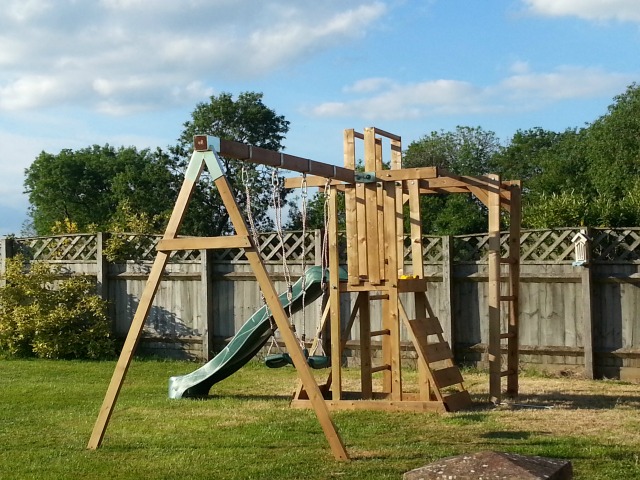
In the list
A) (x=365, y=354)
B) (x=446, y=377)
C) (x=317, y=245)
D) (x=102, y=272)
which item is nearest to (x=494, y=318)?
(x=446, y=377)

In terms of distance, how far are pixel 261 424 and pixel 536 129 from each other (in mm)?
39997

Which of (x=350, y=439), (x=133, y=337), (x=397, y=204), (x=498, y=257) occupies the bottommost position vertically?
(x=350, y=439)

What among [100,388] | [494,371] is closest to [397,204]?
[494,371]

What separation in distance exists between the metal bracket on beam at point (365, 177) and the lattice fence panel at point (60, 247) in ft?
22.6

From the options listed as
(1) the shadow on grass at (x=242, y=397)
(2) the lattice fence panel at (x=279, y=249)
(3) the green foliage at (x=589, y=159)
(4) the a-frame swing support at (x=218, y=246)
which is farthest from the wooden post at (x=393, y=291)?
(3) the green foliage at (x=589, y=159)

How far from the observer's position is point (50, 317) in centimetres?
1420

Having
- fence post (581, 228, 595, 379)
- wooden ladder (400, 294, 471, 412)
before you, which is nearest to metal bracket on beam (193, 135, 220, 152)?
wooden ladder (400, 294, 471, 412)

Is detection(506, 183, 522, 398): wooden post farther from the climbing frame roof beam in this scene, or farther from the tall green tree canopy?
the tall green tree canopy

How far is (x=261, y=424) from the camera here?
8484 mm

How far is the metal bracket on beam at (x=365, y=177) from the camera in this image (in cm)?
941

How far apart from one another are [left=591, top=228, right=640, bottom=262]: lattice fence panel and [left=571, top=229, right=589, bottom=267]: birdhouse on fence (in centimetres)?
26

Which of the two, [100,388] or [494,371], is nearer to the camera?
[494,371]

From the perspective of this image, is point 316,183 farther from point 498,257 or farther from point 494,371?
point 494,371

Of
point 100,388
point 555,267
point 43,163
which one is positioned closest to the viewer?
point 100,388
